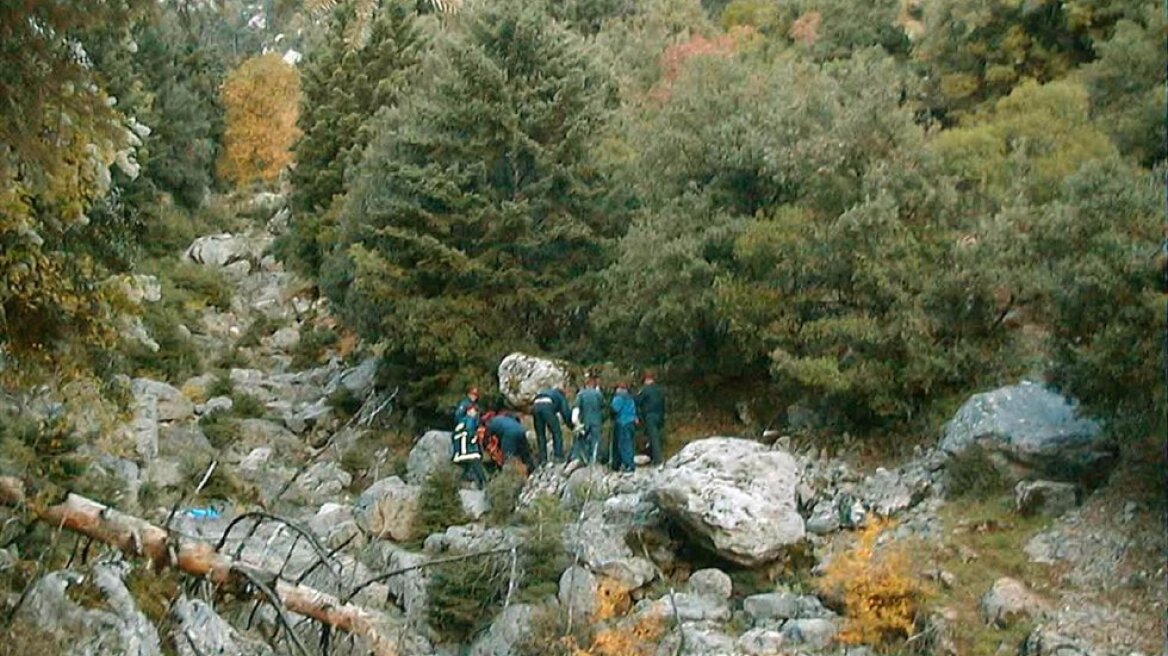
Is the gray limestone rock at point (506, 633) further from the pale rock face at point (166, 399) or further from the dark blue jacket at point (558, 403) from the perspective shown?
the pale rock face at point (166, 399)

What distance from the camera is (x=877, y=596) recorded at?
1263 centimetres

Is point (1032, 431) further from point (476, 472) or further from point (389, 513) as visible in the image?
point (389, 513)

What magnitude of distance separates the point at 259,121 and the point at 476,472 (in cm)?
3452

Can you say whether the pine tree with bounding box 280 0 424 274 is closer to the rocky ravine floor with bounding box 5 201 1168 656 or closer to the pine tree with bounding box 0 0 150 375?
the rocky ravine floor with bounding box 5 201 1168 656

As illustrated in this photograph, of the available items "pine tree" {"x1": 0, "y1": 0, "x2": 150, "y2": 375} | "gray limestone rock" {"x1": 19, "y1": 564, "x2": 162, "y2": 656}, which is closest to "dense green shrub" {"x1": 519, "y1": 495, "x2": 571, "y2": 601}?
"gray limestone rock" {"x1": 19, "y1": 564, "x2": 162, "y2": 656}

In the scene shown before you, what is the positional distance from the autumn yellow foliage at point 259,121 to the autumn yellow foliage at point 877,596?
134 ft

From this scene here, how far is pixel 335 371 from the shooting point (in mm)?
30188

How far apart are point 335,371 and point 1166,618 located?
22141mm

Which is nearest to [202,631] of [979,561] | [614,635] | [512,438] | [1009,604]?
[614,635]

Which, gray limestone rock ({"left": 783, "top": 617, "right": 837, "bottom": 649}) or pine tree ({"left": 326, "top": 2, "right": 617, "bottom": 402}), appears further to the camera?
pine tree ({"left": 326, "top": 2, "right": 617, "bottom": 402})

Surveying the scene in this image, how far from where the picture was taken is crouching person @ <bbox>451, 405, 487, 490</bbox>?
753 inches

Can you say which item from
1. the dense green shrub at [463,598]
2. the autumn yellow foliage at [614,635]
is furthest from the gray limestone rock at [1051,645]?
the dense green shrub at [463,598]

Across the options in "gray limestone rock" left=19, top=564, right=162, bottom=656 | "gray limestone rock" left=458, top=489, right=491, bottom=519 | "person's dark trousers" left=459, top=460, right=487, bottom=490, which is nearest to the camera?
"gray limestone rock" left=19, top=564, right=162, bottom=656

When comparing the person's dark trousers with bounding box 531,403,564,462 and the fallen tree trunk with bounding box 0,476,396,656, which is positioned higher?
the fallen tree trunk with bounding box 0,476,396,656
